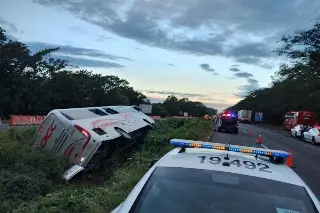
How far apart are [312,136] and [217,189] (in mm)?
34486

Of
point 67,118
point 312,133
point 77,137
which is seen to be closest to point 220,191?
point 77,137

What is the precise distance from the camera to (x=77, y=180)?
1219cm

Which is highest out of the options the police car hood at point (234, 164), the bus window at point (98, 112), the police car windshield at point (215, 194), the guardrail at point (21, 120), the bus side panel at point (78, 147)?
the bus window at point (98, 112)

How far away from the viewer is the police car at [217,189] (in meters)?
3.43

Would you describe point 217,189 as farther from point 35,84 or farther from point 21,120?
point 35,84

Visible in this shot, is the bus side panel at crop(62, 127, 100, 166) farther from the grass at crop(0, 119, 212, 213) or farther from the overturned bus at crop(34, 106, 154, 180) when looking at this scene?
the grass at crop(0, 119, 212, 213)

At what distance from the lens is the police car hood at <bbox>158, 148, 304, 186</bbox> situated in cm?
390

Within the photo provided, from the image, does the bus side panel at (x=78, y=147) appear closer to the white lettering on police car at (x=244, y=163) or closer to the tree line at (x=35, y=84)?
the white lettering on police car at (x=244, y=163)

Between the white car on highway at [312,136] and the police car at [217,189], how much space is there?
3243 centimetres

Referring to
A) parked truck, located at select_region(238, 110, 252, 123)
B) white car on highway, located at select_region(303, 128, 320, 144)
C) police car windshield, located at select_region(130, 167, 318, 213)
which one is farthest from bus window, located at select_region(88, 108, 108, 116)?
parked truck, located at select_region(238, 110, 252, 123)

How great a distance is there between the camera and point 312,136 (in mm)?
36156

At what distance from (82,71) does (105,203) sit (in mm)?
90327

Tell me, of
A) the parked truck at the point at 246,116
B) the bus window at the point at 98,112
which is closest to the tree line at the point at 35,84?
the parked truck at the point at 246,116

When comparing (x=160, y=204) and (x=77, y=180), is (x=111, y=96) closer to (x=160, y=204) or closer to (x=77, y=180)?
(x=77, y=180)
